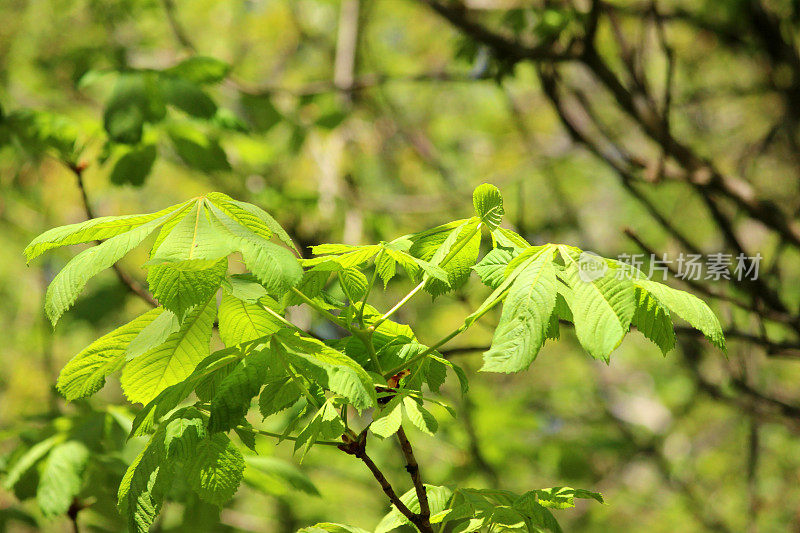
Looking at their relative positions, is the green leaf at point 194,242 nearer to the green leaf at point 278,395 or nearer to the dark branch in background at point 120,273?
the green leaf at point 278,395

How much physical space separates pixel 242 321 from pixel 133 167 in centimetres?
157

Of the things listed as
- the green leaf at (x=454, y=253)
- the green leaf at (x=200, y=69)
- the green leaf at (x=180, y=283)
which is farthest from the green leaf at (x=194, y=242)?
the green leaf at (x=200, y=69)

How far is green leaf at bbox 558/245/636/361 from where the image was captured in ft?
3.01

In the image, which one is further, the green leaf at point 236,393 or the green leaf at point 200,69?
the green leaf at point 200,69

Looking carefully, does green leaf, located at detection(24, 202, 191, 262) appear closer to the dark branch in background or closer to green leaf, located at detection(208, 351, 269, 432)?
green leaf, located at detection(208, 351, 269, 432)

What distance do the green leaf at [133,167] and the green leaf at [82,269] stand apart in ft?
4.83

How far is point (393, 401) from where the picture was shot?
1.01 m

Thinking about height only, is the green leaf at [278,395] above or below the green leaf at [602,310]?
below

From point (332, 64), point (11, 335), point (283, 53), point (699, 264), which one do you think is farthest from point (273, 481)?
point (11, 335)

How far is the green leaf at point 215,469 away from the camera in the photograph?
99 centimetres

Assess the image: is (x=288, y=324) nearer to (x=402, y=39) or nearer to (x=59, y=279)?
(x=59, y=279)

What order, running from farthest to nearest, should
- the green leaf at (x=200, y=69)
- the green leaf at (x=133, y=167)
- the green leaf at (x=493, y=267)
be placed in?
the green leaf at (x=133, y=167) < the green leaf at (x=200, y=69) < the green leaf at (x=493, y=267)

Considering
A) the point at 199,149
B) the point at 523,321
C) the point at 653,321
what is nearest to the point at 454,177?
the point at 199,149

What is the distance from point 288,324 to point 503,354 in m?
0.33
